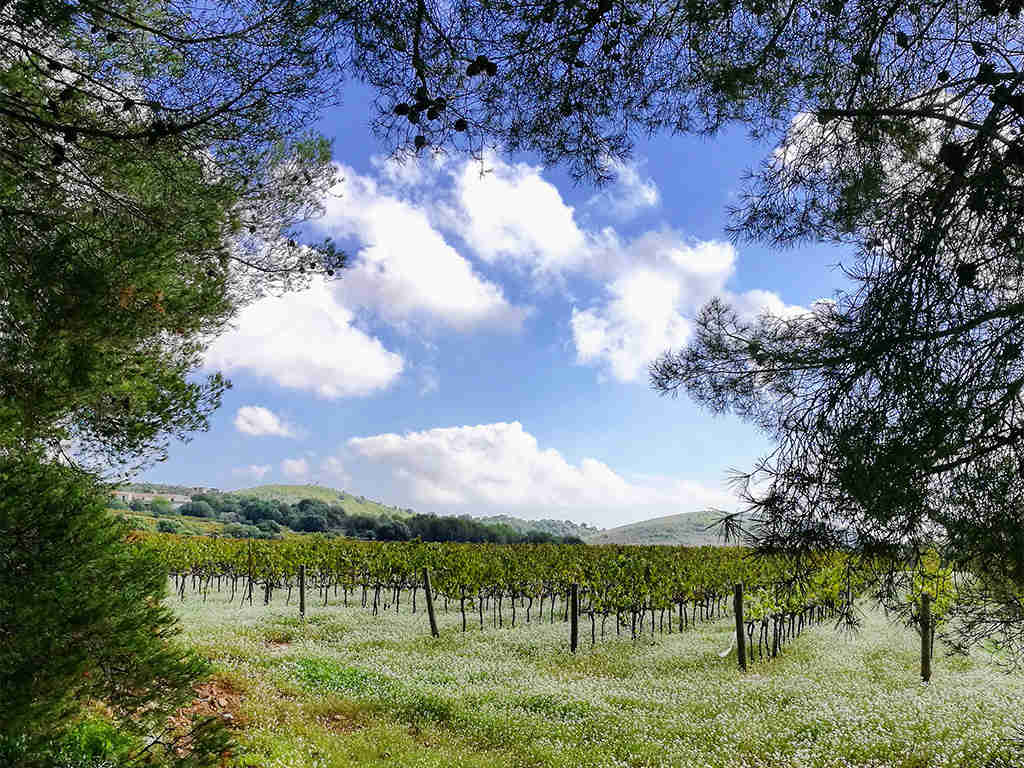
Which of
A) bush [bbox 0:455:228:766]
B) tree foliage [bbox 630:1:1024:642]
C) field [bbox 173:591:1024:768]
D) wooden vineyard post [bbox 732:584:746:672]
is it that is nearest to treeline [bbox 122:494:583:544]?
field [bbox 173:591:1024:768]

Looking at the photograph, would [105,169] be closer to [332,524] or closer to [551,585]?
[551,585]

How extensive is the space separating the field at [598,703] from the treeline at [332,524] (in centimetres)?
2847

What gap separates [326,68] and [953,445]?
505cm

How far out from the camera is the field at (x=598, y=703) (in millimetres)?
6824

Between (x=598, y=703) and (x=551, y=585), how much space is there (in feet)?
42.3

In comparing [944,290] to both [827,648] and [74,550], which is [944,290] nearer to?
[74,550]

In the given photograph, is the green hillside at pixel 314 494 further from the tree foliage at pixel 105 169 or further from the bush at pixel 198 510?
the tree foliage at pixel 105 169

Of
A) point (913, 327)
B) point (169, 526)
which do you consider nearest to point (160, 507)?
point (169, 526)

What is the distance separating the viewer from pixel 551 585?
70.7 ft

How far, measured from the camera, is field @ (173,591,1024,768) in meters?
6.82

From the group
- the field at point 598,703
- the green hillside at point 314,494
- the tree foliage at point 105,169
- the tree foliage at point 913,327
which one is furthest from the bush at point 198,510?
the tree foliage at point 913,327

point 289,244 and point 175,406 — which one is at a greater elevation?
point 289,244

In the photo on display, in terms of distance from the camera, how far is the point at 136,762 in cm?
515

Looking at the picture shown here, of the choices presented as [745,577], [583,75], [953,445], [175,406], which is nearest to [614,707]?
[953,445]
